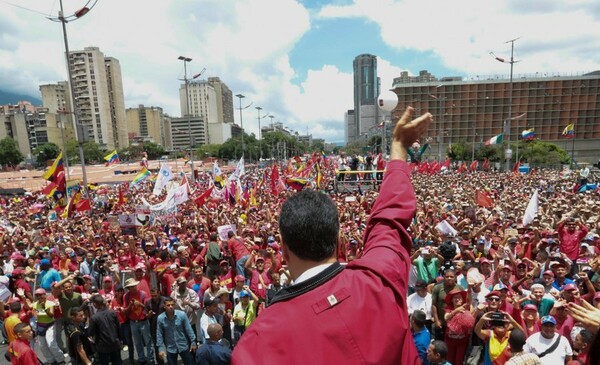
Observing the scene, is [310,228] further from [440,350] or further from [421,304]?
[421,304]

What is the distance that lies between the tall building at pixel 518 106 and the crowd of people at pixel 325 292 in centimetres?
7996

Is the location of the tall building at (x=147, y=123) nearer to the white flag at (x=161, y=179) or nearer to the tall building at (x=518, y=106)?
the tall building at (x=518, y=106)

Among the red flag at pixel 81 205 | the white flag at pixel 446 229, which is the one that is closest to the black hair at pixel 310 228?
the white flag at pixel 446 229

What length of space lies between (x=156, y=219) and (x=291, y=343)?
1369cm

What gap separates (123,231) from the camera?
1260cm

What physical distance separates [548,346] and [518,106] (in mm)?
101830

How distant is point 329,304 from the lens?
100 cm

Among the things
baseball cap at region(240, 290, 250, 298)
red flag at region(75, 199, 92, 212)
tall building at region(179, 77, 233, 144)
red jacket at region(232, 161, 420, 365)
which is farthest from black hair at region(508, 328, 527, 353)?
tall building at region(179, 77, 233, 144)

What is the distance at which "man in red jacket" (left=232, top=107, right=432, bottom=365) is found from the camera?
97cm

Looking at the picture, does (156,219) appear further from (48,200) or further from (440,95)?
(440,95)

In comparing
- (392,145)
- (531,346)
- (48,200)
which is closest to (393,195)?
(392,145)

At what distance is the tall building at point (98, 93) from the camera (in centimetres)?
11925

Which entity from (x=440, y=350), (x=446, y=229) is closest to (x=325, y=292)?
(x=440, y=350)

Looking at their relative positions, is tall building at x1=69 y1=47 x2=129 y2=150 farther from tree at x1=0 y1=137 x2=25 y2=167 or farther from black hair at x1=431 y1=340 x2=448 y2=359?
black hair at x1=431 y1=340 x2=448 y2=359
